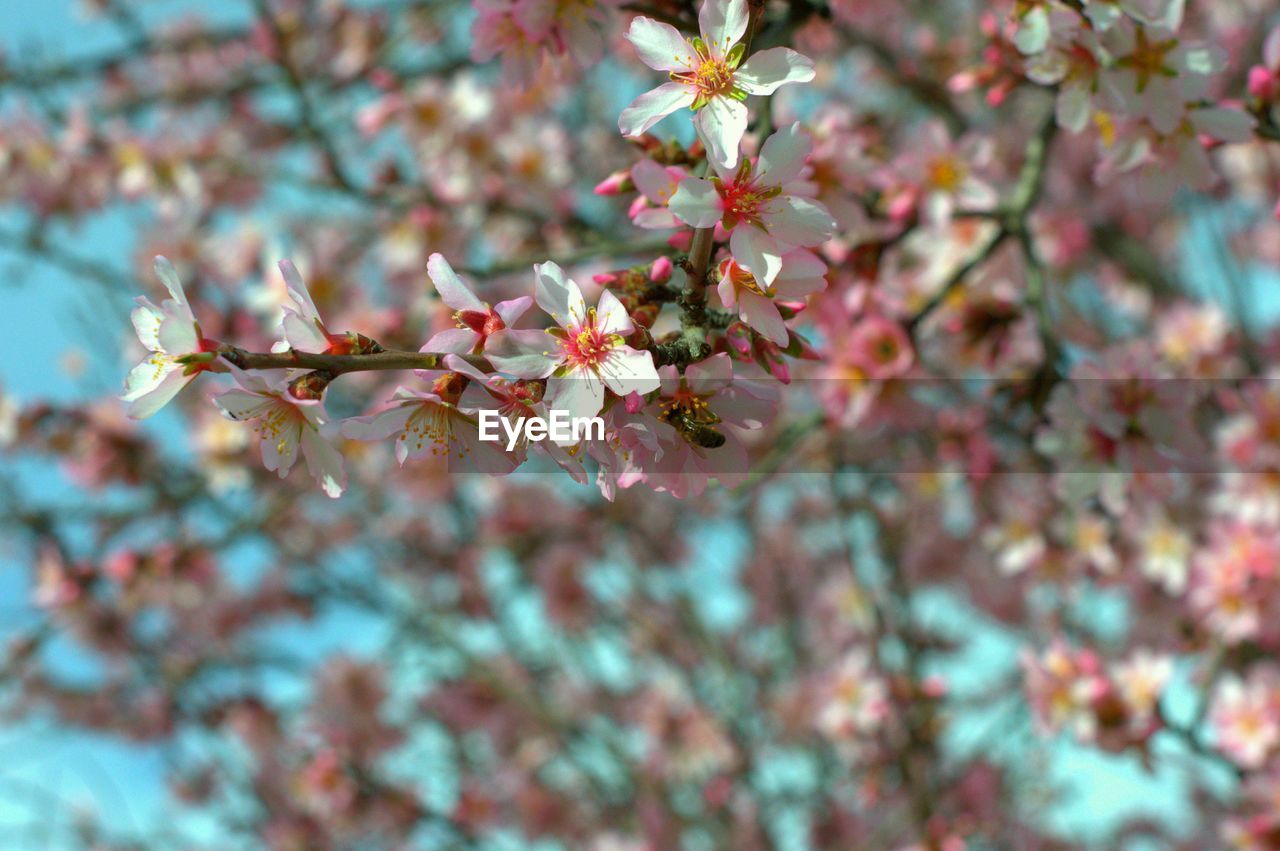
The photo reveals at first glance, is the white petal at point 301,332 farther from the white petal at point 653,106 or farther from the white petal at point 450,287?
the white petal at point 653,106

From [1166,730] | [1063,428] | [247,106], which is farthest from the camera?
[247,106]

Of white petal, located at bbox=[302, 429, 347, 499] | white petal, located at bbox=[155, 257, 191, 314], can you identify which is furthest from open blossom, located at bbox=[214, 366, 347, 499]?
white petal, located at bbox=[155, 257, 191, 314]

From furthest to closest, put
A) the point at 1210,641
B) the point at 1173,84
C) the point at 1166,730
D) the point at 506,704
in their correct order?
the point at 506,704 → the point at 1210,641 → the point at 1166,730 → the point at 1173,84

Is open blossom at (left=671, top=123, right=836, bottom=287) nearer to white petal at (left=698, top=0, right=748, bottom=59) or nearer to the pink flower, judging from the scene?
white petal at (left=698, top=0, right=748, bottom=59)

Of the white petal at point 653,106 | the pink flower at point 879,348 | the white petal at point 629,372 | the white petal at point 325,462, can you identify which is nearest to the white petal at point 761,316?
the white petal at point 629,372

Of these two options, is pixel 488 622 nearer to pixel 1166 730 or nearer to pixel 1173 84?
pixel 1166 730

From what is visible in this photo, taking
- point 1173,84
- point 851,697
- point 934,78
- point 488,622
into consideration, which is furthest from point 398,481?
point 1173,84

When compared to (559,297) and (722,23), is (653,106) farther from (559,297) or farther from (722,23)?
(559,297)
